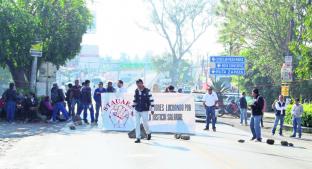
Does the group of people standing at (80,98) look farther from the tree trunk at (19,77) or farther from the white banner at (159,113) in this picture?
the tree trunk at (19,77)

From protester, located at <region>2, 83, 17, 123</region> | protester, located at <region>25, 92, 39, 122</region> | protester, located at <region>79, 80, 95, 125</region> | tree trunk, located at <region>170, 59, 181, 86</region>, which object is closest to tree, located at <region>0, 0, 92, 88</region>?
protester, located at <region>2, 83, 17, 123</region>

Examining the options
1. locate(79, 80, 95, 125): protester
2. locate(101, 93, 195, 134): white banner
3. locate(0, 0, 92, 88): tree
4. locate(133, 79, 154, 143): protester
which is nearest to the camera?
locate(133, 79, 154, 143): protester

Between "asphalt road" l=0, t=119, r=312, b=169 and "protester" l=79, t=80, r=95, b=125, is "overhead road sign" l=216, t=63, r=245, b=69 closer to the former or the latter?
"protester" l=79, t=80, r=95, b=125

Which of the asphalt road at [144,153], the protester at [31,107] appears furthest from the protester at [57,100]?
the asphalt road at [144,153]

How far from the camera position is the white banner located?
1917 centimetres

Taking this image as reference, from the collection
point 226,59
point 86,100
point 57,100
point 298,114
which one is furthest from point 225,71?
A: point 86,100

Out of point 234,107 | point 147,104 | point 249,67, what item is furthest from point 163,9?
point 147,104

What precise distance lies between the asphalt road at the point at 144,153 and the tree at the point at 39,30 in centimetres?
984

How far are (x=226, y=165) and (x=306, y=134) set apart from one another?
13.4 metres

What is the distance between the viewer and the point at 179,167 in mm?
11258

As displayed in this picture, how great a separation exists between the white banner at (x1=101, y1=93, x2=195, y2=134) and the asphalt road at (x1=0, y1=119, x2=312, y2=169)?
109 cm

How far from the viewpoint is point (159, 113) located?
19.2 metres

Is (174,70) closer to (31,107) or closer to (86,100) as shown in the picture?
(31,107)

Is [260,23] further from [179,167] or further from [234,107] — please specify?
[179,167]
